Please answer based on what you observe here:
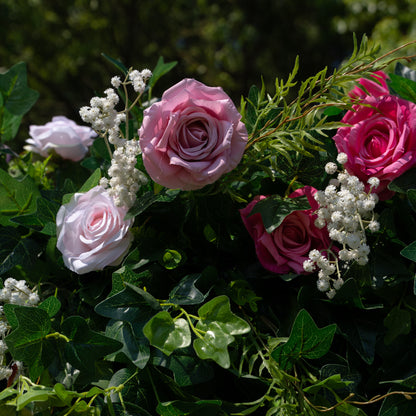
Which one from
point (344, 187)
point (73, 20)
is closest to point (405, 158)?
point (344, 187)

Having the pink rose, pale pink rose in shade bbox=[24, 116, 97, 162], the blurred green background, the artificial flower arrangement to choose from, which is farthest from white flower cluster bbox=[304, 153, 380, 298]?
the blurred green background

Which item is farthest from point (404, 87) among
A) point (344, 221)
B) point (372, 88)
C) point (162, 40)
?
point (162, 40)

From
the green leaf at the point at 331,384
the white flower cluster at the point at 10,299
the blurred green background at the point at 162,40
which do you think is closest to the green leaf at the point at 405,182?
the green leaf at the point at 331,384

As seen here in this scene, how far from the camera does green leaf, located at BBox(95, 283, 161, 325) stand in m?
0.47

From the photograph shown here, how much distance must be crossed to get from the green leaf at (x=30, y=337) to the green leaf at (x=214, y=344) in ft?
0.54

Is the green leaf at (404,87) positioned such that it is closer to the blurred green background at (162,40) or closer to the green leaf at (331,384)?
the green leaf at (331,384)

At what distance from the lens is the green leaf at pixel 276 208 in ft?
1.71

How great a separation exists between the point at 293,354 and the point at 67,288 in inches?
12.1

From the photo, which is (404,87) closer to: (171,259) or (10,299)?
(171,259)

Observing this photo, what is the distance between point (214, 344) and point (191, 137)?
213 mm

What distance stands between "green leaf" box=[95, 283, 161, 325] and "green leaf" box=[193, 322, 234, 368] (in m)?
0.06

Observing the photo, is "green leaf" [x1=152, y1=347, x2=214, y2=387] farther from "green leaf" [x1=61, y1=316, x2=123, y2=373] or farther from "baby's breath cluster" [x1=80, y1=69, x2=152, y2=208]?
"baby's breath cluster" [x1=80, y1=69, x2=152, y2=208]

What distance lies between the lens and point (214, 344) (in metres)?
0.44

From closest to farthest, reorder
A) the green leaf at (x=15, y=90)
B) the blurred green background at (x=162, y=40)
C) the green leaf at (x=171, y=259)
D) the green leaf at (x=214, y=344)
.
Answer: the green leaf at (x=214, y=344), the green leaf at (x=171, y=259), the green leaf at (x=15, y=90), the blurred green background at (x=162, y=40)
